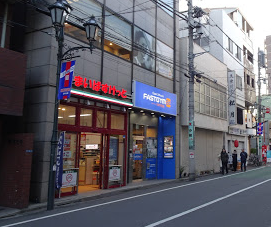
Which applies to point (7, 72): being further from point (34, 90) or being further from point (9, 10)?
point (9, 10)

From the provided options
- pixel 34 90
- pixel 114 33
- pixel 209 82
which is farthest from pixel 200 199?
pixel 209 82

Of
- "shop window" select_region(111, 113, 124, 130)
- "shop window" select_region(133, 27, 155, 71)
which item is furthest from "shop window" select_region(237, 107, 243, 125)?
"shop window" select_region(111, 113, 124, 130)

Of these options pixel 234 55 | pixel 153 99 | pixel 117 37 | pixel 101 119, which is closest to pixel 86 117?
pixel 101 119

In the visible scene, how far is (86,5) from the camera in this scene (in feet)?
42.6

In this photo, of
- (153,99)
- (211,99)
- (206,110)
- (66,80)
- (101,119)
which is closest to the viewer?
(66,80)

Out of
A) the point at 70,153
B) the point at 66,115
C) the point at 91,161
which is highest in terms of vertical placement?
the point at 66,115

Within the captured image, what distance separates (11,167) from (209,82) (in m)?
16.5

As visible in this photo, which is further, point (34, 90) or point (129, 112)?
point (129, 112)

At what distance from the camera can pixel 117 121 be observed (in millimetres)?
14562

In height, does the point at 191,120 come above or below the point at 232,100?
below

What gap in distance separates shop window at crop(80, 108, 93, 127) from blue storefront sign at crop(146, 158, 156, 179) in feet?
18.8

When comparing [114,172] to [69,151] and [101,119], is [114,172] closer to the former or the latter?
[101,119]

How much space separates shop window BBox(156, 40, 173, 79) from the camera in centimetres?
1758

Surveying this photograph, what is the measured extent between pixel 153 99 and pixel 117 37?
3910 mm
